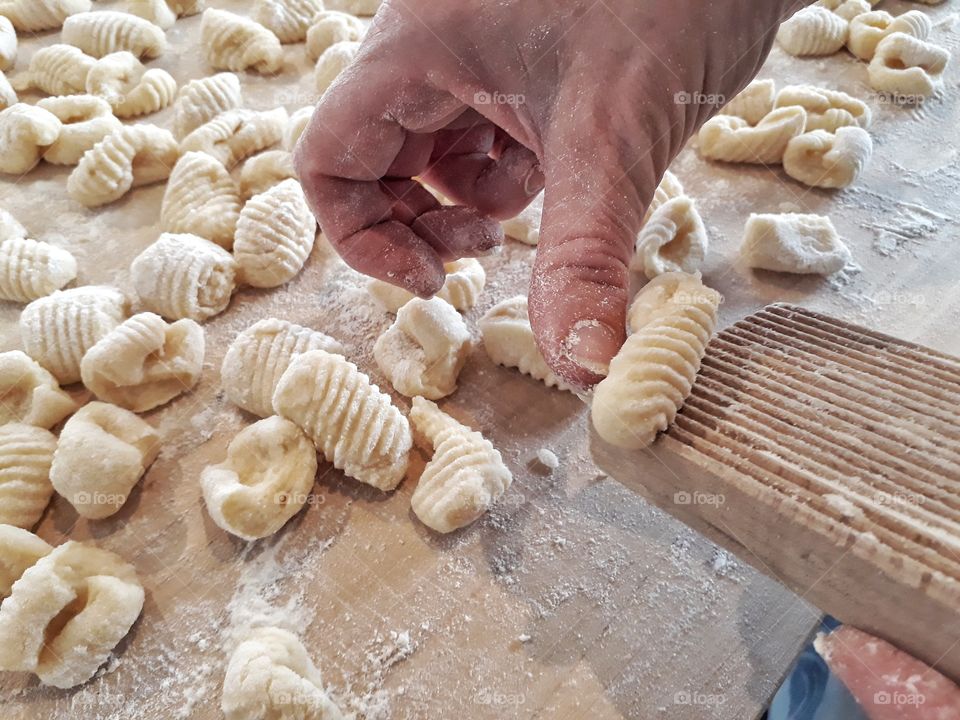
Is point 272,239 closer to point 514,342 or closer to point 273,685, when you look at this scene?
point 514,342

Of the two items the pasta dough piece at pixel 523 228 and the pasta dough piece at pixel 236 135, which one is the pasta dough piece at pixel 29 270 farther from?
the pasta dough piece at pixel 523 228

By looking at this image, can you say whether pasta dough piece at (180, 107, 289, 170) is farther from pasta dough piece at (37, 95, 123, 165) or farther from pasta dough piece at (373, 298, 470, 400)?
pasta dough piece at (373, 298, 470, 400)

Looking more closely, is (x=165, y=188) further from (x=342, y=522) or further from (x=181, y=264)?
(x=342, y=522)

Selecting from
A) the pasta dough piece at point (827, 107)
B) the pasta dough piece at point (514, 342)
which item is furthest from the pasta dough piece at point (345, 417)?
the pasta dough piece at point (827, 107)

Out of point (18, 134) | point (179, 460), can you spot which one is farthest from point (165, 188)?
point (179, 460)

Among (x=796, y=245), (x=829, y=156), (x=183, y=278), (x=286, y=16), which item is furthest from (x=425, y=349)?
(x=286, y=16)
